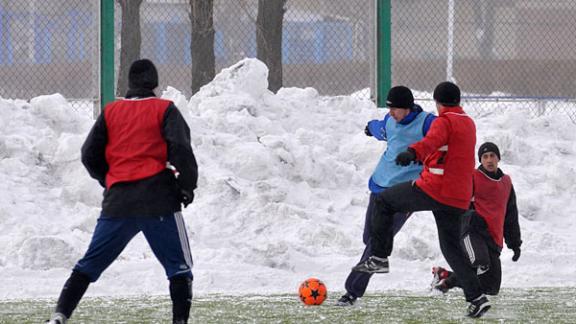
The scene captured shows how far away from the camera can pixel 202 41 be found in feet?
50.1

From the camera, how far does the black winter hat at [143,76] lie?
722cm

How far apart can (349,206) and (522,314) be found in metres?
4.69

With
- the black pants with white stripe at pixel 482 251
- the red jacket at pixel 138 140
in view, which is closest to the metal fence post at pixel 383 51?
the black pants with white stripe at pixel 482 251

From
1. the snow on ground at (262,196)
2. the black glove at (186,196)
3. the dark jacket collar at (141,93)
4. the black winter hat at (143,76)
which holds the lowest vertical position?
the snow on ground at (262,196)

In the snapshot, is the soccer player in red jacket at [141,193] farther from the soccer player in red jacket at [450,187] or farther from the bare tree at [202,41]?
the bare tree at [202,41]

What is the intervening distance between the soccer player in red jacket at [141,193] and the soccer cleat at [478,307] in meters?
2.04

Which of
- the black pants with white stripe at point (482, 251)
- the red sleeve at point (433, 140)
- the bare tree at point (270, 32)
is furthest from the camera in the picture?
the bare tree at point (270, 32)

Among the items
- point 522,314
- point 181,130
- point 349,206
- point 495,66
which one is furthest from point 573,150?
point 181,130

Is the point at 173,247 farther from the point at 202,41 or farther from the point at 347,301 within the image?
the point at 202,41

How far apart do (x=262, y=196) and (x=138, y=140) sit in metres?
5.68

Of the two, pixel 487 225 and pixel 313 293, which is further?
pixel 487 225

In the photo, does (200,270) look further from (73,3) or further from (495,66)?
(495,66)

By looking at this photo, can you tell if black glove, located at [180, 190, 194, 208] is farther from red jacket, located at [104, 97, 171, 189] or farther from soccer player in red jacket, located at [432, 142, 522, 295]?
soccer player in red jacket, located at [432, 142, 522, 295]

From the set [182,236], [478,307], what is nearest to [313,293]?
[478,307]
